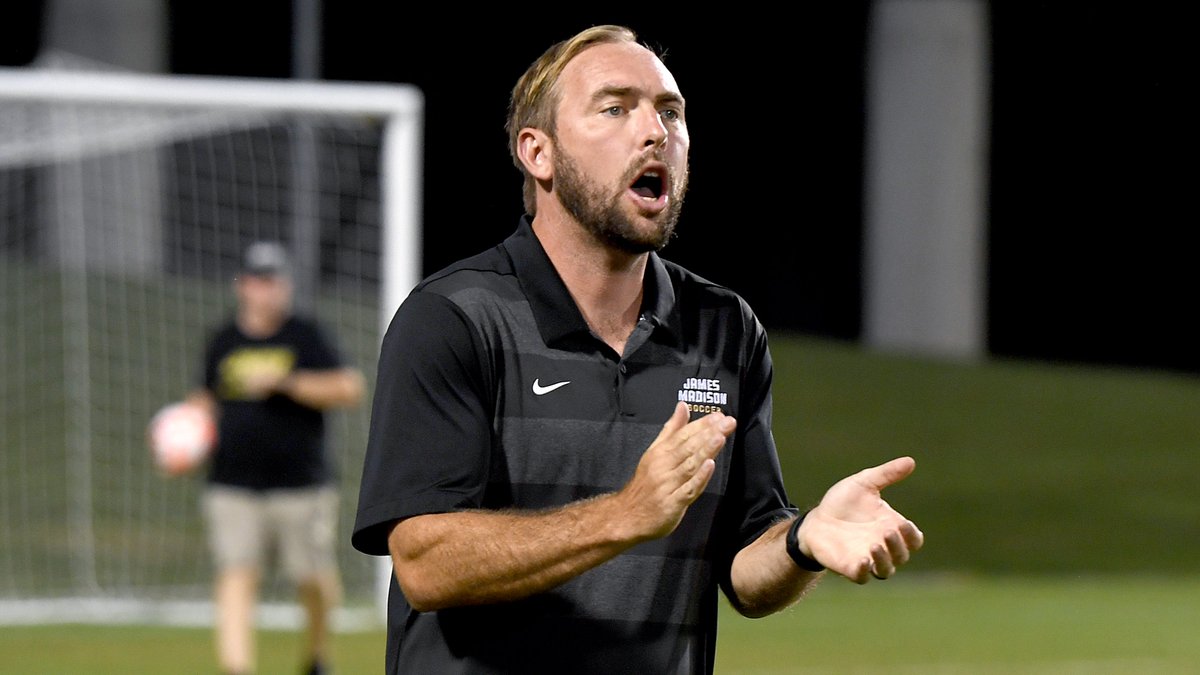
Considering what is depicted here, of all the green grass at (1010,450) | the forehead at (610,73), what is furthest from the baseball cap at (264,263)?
the green grass at (1010,450)

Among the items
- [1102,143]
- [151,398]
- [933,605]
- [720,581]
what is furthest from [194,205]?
[1102,143]

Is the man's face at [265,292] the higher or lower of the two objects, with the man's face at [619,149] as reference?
lower

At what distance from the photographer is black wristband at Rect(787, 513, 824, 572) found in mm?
3266

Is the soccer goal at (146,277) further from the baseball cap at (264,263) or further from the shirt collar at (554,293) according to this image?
the shirt collar at (554,293)

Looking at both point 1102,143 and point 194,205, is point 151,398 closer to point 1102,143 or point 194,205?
point 194,205

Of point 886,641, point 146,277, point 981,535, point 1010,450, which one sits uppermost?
point 146,277

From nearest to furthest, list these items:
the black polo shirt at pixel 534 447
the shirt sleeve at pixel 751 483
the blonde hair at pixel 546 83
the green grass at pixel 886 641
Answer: the black polo shirt at pixel 534 447 < the blonde hair at pixel 546 83 < the shirt sleeve at pixel 751 483 < the green grass at pixel 886 641

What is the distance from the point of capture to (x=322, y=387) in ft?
31.9

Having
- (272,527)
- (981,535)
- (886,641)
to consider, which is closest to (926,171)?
(981,535)

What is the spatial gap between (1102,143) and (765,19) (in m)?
6.18

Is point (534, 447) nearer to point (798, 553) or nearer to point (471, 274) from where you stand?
point (471, 274)

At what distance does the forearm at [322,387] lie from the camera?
31.8ft

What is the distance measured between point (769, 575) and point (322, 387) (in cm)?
658

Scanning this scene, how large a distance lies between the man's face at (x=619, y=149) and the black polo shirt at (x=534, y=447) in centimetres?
15
